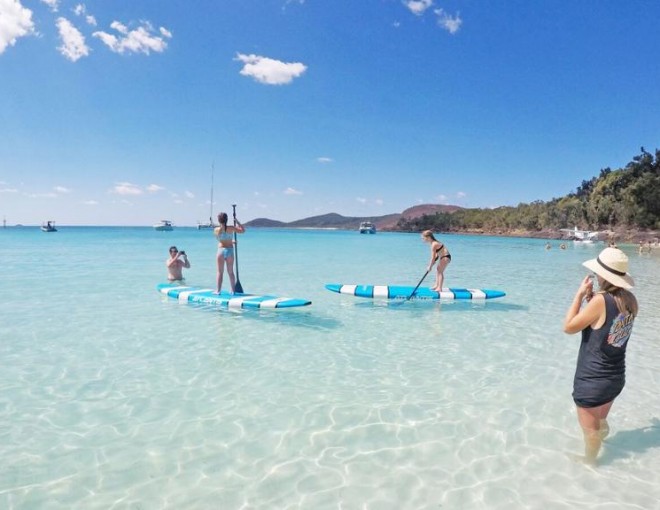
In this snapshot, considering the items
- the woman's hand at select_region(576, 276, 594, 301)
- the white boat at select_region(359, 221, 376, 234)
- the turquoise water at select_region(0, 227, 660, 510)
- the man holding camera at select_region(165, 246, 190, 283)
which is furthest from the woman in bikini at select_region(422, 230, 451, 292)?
the white boat at select_region(359, 221, 376, 234)

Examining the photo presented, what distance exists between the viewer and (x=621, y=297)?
3588 millimetres

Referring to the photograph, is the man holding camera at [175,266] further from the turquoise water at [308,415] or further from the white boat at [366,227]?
the white boat at [366,227]

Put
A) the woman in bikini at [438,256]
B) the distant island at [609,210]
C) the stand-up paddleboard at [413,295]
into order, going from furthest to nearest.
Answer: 1. the distant island at [609,210]
2. the woman in bikini at [438,256]
3. the stand-up paddleboard at [413,295]

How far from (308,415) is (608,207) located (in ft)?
329

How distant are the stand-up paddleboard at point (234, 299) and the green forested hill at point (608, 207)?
3420 inches

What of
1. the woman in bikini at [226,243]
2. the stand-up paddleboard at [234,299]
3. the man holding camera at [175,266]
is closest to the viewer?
the stand-up paddleboard at [234,299]

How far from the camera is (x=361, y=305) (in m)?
12.6

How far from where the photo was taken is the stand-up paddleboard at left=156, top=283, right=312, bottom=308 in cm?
1069

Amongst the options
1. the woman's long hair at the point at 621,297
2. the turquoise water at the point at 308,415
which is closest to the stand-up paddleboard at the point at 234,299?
the turquoise water at the point at 308,415

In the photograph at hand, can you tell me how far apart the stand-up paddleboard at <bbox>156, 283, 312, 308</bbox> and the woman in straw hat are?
7.13m

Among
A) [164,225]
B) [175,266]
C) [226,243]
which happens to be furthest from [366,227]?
[226,243]

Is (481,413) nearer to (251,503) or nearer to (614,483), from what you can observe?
(614,483)

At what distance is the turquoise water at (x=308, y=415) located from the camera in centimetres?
393

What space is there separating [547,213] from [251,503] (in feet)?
423
